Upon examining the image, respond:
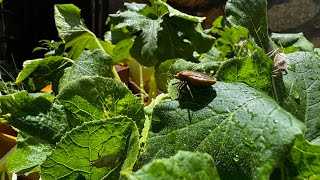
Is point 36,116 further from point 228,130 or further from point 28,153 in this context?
point 228,130

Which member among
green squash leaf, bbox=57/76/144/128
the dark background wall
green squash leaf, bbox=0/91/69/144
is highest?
green squash leaf, bbox=57/76/144/128

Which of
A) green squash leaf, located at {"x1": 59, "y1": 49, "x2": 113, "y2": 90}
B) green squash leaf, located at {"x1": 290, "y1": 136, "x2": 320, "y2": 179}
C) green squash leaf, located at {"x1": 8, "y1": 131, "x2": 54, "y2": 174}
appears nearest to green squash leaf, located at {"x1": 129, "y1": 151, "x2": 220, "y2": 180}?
green squash leaf, located at {"x1": 290, "y1": 136, "x2": 320, "y2": 179}

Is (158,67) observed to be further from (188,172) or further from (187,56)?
(188,172)

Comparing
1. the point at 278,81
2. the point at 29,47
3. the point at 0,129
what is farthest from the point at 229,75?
the point at 29,47

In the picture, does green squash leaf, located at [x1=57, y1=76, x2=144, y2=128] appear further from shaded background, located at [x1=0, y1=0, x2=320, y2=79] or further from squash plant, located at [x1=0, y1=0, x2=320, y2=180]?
shaded background, located at [x1=0, y1=0, x2=320, y2=79]

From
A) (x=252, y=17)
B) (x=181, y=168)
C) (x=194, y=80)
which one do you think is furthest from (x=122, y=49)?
(x=181, y=168)

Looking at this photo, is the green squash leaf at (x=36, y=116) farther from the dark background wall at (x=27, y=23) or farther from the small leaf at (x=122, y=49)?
the dark background wall at (x=27, y=23)
